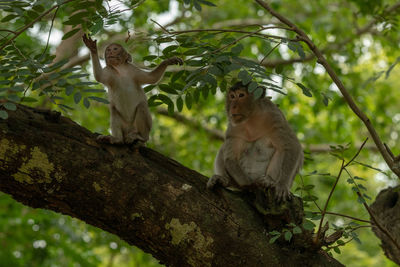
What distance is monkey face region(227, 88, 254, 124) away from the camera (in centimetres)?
564

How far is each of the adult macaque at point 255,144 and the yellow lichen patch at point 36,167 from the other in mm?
2345

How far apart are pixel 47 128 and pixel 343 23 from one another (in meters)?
9.44

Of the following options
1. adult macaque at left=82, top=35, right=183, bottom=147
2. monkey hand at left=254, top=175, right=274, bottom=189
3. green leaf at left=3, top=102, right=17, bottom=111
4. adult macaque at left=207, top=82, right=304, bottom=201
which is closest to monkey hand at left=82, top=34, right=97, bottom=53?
adult macaque at left=82, top=35, right=183, bottom=147

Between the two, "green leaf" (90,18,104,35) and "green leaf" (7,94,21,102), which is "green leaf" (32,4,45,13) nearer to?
"green leaf" (90,18,104,35)

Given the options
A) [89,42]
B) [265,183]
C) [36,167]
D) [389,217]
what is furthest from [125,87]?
[389,217]

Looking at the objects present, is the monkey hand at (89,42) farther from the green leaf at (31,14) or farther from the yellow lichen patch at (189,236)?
the yellow lichen patch at (189,236)

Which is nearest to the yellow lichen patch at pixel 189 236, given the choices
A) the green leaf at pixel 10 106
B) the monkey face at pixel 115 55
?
the green leaf at pixel 10 106

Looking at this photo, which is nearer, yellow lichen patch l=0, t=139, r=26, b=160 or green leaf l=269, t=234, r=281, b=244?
yellow lichen patch l=0, t=139, r=26, b=160

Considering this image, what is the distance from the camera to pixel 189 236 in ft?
11.9

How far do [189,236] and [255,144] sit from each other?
2486 mm

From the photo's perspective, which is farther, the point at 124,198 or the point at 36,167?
the point at 124,198

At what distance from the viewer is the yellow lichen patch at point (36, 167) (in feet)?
11.5

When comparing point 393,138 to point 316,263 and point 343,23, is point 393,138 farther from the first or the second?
point 316,263

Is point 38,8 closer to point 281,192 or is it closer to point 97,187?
point 97,187
